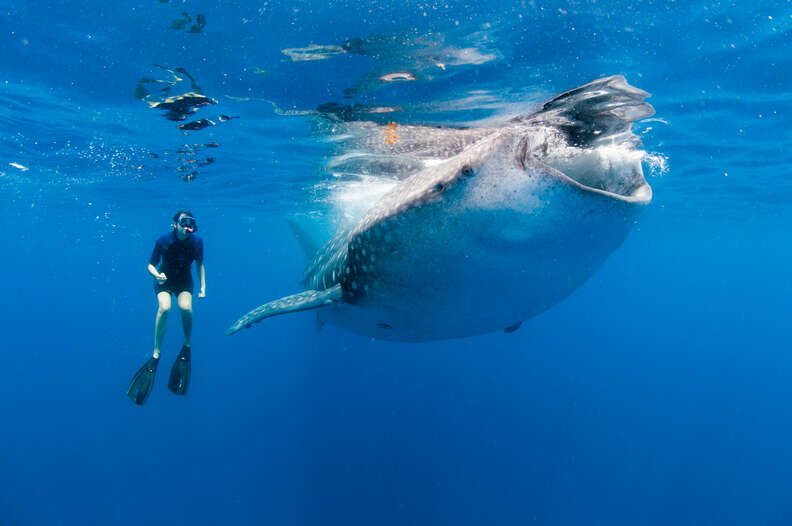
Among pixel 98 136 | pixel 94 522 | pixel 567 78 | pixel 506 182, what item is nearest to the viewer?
pixel 506 182

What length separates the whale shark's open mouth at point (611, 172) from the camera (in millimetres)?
2592

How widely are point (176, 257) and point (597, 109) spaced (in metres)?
7.85

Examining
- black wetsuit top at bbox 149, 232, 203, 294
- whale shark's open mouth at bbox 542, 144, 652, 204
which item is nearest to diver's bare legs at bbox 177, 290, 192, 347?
black wetsuit top at bbox 149, 232, 203, 294

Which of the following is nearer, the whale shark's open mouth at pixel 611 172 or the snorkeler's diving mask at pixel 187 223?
the whale shark's open mouth at pixel 611 172

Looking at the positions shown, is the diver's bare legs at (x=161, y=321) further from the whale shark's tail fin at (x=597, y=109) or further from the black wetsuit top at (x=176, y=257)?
the whale shark's tail fin at (x=597, y=109)

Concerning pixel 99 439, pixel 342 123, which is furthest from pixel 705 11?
pixel 99 439

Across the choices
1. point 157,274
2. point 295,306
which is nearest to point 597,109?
point 295,306

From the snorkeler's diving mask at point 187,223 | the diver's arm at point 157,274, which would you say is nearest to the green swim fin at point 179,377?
the diver's arm at point 157,274

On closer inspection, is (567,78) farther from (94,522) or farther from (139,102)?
(94,522)

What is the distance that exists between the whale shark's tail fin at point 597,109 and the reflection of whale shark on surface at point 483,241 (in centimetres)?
206

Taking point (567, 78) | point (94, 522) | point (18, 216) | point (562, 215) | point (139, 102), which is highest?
point (18, 216)

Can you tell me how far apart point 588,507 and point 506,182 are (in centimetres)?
1814

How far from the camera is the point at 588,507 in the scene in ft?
52.4

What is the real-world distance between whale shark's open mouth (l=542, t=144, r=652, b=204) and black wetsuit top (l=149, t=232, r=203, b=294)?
6409 mm
